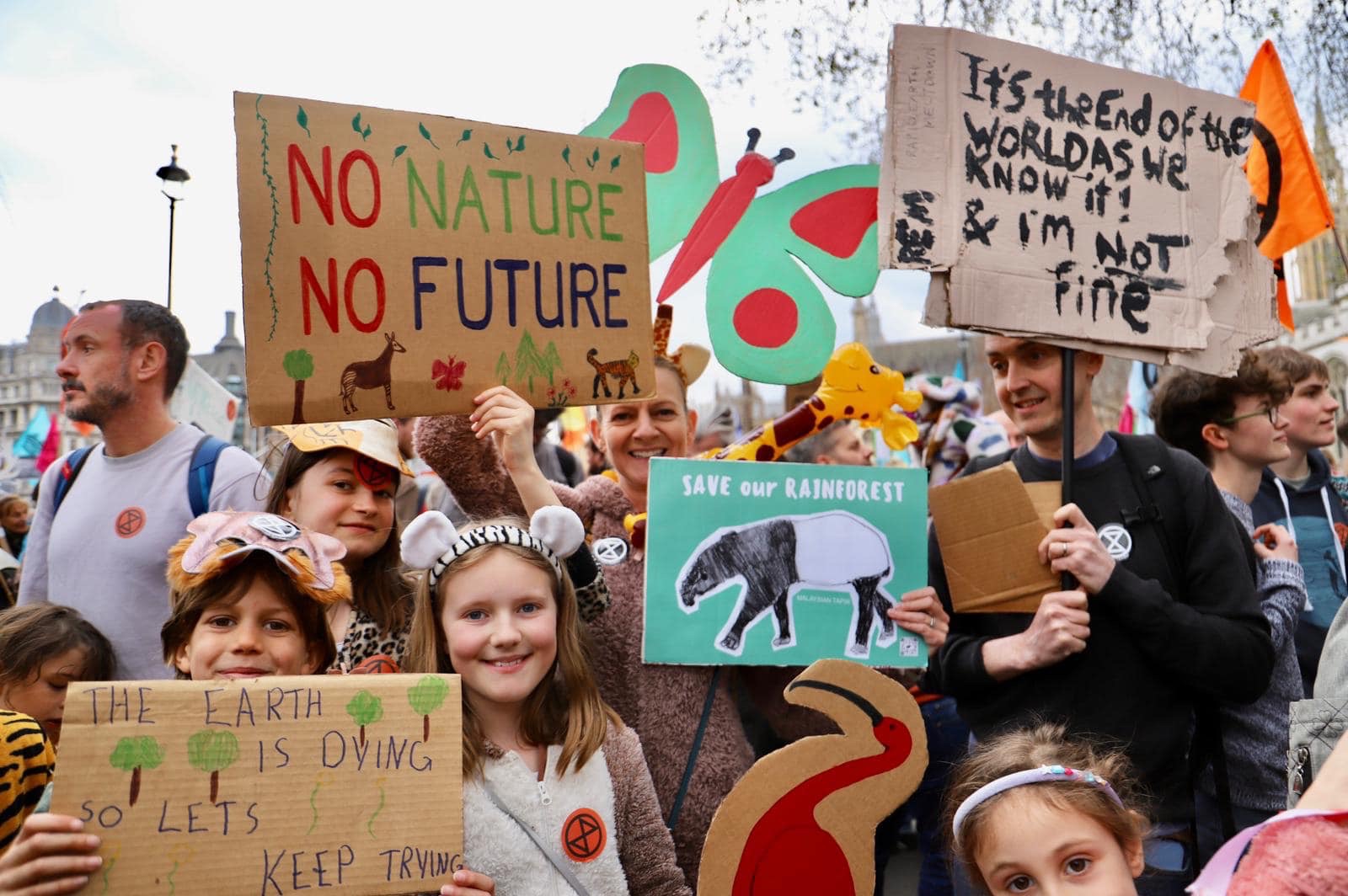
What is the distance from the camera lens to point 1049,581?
2.75 meters

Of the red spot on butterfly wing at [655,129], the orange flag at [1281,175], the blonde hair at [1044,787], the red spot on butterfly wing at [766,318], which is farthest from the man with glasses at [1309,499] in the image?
the red spot on butterfly wing at [655,129]

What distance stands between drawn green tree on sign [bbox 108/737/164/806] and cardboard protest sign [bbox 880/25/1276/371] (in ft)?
6.21

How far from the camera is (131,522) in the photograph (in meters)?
3.41

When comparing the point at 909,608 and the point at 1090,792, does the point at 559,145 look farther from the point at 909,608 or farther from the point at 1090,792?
the point at 1090,792

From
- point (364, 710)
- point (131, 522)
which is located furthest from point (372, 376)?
point (131, 522)

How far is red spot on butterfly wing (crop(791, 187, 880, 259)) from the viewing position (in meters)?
2.88

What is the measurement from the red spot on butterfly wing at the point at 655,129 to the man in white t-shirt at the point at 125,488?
60.1 inches

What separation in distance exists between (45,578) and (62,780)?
217 cm

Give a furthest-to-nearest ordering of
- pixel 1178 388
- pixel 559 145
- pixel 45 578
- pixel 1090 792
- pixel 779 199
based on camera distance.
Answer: pixel 1178 388, pixel 45 578, pixel 779 199, pixel 559 145, pixel 1090 792

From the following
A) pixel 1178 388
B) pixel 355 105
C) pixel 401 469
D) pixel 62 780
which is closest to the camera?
pixel 62 780

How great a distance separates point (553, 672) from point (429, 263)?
3.18 ft

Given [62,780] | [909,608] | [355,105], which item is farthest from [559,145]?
[62,780]

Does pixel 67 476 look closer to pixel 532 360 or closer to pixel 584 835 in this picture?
pixel 532 360

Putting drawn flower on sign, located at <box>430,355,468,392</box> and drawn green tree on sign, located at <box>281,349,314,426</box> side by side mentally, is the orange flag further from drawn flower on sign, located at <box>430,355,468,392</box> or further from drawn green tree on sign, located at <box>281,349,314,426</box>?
drawn green tree on sign, located at <box>281,349,314,426</box>
